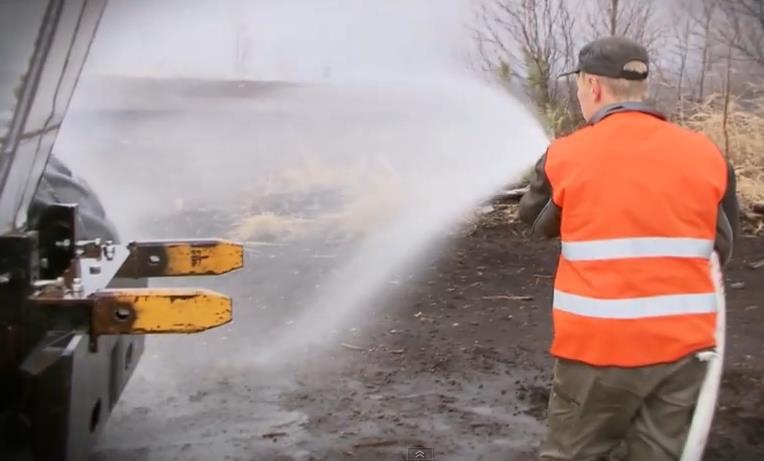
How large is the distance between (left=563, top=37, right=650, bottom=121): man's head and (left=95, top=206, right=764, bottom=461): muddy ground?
5.73ft

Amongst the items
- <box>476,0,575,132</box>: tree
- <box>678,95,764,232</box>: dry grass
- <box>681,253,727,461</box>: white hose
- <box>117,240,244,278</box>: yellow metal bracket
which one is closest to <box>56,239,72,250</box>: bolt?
<box>117,240,244,278</box>: yellow metal bracket

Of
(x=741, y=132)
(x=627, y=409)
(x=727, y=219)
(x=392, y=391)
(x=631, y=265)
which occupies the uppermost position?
(x=727, y=219)

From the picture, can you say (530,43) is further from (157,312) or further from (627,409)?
(157,312)

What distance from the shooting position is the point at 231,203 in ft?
34.6

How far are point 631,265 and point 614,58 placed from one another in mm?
658

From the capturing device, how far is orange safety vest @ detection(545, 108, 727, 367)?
320 centimetres

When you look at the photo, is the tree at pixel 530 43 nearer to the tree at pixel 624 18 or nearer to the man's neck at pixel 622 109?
the tree at pixel 624 18

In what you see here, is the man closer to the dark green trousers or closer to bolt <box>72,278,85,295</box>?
the dark green trousers

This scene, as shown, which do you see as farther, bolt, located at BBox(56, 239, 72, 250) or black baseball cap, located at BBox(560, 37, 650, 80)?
bolt, located at BBox(56, 239, 72, 250)

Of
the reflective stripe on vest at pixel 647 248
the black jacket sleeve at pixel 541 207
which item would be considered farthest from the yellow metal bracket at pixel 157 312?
the reflective stripe on vest at pixel 647 248

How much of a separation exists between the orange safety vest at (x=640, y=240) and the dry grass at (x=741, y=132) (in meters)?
6.87

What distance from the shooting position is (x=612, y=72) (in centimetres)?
336

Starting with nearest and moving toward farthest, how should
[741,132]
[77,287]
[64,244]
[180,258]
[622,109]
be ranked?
[622,109]
[77,287]
[64,244]
[180,258]
[741,132]

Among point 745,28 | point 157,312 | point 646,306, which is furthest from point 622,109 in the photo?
point 745,28
